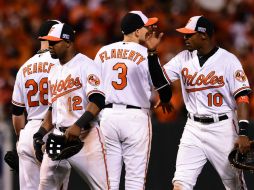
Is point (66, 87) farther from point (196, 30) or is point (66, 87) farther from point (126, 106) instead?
point (196, 30)

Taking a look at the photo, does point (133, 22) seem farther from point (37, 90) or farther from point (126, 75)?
point (37, 90)

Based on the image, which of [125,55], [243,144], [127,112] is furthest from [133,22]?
[243,144]

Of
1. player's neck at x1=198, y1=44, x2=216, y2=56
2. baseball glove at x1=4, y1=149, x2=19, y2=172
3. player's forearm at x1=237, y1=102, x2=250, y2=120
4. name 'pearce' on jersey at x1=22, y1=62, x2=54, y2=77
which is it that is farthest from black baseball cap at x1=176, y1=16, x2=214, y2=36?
baseball glove at x1=4, y1=149, x2=19, y2=172

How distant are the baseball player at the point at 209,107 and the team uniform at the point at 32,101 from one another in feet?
3.45

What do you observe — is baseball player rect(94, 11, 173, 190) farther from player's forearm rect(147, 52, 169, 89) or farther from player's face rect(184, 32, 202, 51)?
player's face rect(184, 32, 202, 51)

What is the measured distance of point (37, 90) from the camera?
7.27 metres

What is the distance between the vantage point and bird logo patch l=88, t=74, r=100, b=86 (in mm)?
6316

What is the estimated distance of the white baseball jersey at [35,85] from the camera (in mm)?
7199

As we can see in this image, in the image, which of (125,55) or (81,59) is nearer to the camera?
(81,59)

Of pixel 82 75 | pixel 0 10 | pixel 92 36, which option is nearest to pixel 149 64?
pixel 82 75

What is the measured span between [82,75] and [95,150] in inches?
24.3

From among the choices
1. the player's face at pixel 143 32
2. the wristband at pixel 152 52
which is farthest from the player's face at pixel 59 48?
the player's face at pixel 143 32

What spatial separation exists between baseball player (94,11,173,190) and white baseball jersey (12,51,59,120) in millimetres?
500

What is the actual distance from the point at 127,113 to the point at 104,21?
610cm
